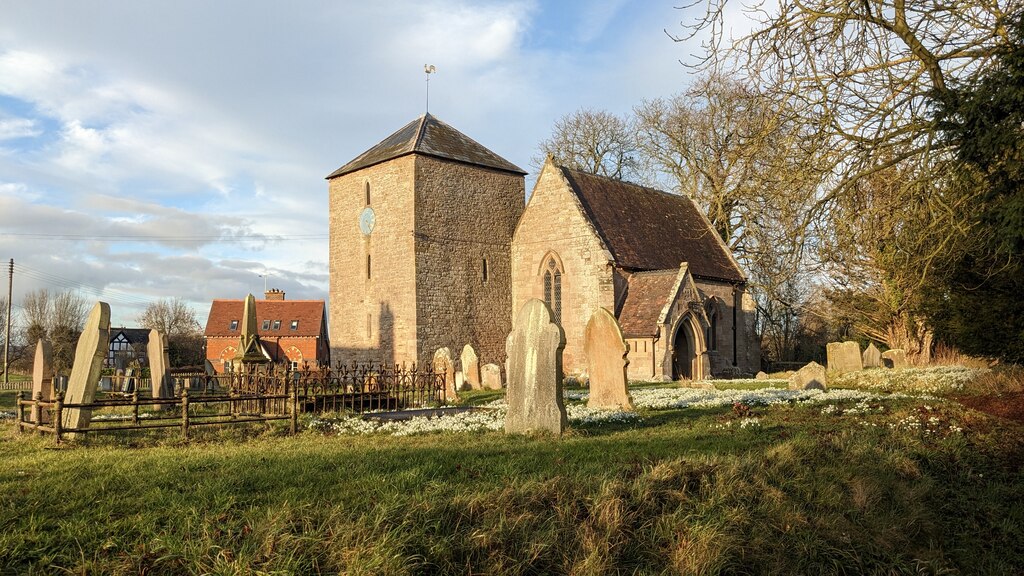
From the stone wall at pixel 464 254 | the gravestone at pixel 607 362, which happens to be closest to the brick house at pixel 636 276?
the stone wall at pixel 464 254

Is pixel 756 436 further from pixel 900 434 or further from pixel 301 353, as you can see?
pixel 301 353

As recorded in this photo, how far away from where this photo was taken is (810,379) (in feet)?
60.8

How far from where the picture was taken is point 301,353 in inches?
2026

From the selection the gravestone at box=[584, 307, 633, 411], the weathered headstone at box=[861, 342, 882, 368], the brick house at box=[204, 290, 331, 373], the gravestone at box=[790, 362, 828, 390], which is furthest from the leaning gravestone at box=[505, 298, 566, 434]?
the brick house at box=[204, 290, 331, 373]

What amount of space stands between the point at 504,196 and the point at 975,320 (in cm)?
1843

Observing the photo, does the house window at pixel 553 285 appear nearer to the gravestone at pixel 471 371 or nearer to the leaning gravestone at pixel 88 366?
the gravestone at pixel 471 371

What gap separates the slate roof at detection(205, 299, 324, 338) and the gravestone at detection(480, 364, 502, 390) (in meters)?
30.9

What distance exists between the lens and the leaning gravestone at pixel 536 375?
35.2 feet

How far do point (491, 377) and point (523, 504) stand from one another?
16886 millimetres

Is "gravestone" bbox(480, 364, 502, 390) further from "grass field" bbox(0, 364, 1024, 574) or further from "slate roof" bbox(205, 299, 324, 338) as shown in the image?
"slate roof" bbox(205, 299, 324, 338)

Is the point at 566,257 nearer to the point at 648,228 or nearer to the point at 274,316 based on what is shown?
the point at 648,228

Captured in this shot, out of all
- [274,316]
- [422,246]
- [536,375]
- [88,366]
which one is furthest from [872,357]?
[274,316]

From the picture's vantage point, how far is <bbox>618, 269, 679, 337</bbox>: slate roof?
25.6 meters

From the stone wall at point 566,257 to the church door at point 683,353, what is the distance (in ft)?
10.1
